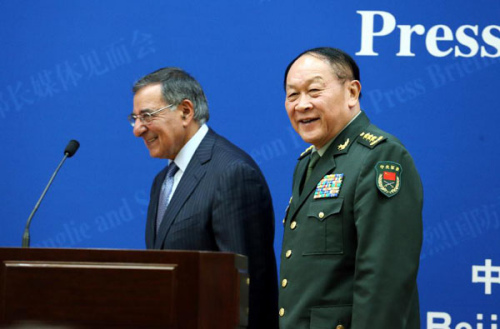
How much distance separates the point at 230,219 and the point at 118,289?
108 cm

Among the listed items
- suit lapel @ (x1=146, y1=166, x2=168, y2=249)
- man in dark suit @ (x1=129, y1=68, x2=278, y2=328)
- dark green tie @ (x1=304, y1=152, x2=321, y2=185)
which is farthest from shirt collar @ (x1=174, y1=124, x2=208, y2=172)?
dark green tie @ (x1=304, y1=152, x2=321, y2=185)

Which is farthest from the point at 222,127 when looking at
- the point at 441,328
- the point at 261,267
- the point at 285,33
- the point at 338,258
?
the point at 338,258

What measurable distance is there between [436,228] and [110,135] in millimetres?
1555

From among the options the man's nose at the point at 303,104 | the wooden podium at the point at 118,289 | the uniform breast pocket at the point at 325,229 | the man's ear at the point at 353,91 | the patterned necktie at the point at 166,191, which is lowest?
the wooden podium at the point at 118,289

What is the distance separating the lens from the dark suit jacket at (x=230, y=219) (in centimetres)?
223

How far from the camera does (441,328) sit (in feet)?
9.68

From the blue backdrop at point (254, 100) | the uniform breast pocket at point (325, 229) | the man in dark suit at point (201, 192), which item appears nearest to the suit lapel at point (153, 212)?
the man in dark suit at point (201, 192)

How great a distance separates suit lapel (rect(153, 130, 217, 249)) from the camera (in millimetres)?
2305

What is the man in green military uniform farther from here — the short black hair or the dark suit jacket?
the dark suit jacket

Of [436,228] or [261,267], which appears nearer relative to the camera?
[261,267]

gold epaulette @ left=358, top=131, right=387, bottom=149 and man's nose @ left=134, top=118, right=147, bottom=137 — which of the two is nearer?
gold epaulette @ left=358, top=131, right=387, bottom=149

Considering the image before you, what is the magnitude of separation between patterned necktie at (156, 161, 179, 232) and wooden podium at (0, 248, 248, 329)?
4.10 ft

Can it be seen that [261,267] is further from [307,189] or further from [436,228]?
[436,228]

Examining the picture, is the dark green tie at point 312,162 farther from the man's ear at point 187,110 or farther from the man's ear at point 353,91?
the man's ear at point 187,110
